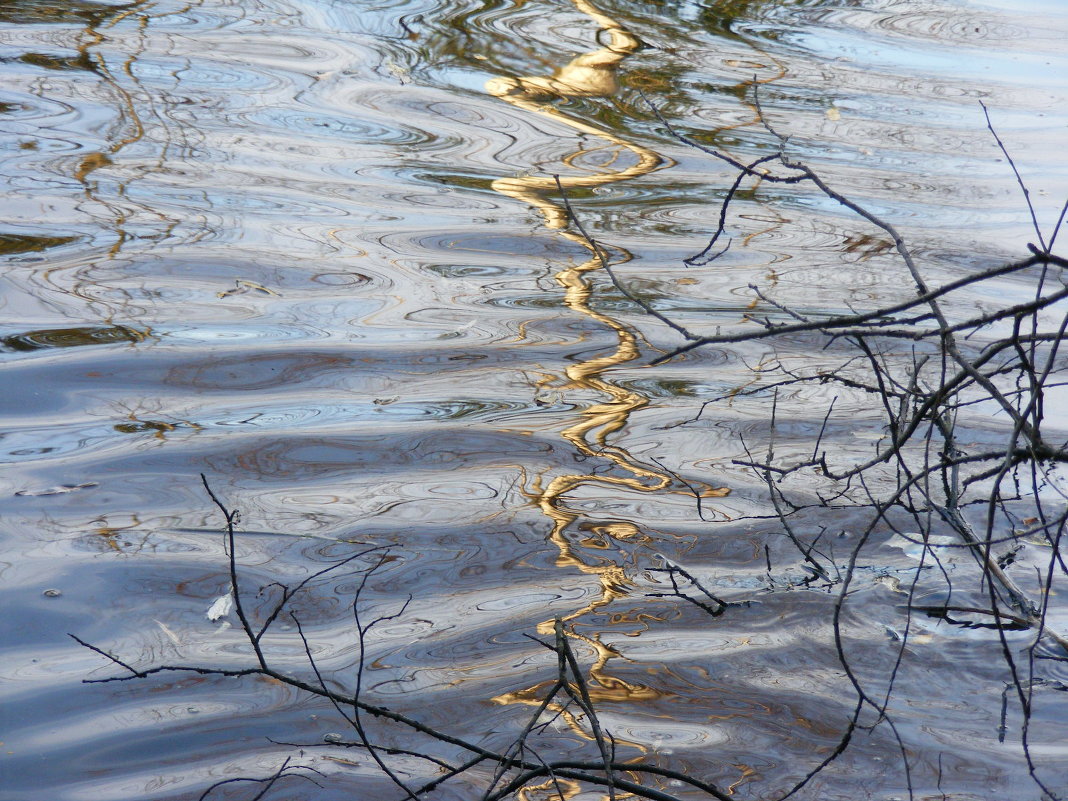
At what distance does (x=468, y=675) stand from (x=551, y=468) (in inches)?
42.6

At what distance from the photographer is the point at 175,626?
117 inches

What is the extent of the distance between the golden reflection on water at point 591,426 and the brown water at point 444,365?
0.06 ft

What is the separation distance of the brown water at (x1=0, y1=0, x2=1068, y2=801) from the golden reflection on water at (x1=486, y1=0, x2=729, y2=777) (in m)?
0.02

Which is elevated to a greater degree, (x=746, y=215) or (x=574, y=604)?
(x=746, y=215)

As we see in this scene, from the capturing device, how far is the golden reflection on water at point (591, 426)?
9.70 feet

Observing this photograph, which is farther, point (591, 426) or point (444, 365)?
point (444, 365)

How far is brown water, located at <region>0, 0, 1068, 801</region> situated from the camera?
279cm

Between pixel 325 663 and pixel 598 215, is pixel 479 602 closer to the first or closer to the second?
pixel 325 663

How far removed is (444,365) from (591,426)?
700mm

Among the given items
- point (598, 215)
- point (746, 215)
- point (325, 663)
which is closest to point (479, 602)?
point (325, 663)

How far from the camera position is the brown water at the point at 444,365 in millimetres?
2795

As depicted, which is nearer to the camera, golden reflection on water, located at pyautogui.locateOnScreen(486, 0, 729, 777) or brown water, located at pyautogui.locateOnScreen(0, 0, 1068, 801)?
brown water, located at pyautogui.locateOnScreen(0, 0, 1068, 801)

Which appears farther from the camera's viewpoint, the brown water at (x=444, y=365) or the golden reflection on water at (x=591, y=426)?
the golden reflection on water at (x=591, y=426)

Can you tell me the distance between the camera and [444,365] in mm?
4395
